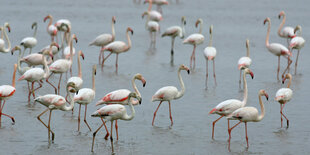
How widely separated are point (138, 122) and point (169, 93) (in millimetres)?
736

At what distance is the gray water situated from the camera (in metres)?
8.63

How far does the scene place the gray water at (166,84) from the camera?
8633 millimetres

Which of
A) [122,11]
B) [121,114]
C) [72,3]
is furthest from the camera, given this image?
[72,3]

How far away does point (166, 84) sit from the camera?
12945mm

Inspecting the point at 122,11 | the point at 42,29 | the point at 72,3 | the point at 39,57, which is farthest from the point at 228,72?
the point at 72,3

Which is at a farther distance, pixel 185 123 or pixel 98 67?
pixel 98 67

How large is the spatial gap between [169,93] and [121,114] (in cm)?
170

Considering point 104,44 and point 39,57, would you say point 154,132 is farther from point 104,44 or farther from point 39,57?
point 104,44

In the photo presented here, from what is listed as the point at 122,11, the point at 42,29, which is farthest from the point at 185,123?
the point at 122,11

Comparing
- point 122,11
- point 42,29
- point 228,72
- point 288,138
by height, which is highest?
point 122,11

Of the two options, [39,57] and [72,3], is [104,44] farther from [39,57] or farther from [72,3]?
[72,3]

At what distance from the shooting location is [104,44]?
15.9 m

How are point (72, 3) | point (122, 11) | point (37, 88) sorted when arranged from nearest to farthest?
point (37, 88) < point (122, 11) < point (72, 3)

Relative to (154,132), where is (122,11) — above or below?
above
